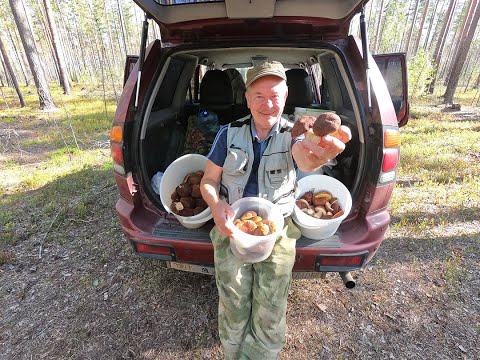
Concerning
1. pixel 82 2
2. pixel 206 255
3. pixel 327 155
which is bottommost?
pixel 206 255

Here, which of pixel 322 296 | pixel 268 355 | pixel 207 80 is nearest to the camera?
pixel 268 355

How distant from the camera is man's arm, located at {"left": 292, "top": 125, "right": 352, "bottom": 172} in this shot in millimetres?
1358

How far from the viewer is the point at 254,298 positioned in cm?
A: 175

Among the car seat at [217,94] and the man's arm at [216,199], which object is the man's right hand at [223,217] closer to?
the man's arm at [216,199]

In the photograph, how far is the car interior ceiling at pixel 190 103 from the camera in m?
2.60

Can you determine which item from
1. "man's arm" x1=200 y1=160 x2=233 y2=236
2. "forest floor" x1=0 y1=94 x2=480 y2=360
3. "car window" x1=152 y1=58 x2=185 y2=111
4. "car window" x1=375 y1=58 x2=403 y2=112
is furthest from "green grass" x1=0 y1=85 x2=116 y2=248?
"car window" x1=375 y1=58 x2=403 y2=112

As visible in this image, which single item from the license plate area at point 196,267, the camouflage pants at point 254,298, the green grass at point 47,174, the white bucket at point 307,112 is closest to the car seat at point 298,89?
the white bucket at point 307,112

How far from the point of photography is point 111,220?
3.56 meters

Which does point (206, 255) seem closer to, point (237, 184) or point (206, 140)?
point (237, 184)

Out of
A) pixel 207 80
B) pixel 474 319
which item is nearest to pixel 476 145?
pixel 474 319

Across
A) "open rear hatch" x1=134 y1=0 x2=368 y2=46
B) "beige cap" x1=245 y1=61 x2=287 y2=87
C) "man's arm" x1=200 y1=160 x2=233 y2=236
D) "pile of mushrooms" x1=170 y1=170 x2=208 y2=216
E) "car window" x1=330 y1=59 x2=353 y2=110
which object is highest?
"open rear hatch" x1=134 y1=0 x2=368 y2=46

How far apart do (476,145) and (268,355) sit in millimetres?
7351

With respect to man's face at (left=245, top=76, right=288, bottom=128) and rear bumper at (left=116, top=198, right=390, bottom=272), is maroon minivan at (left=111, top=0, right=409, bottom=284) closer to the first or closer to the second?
rear bumper at (left=116, top=198, right=390, bottom=272)

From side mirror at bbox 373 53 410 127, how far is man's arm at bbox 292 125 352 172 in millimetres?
1157
